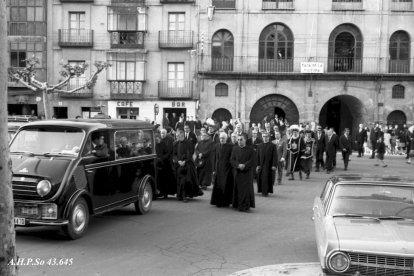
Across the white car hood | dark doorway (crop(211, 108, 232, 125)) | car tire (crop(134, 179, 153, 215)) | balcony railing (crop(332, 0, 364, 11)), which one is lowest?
car tire (crop(134, 179, 153, 215))

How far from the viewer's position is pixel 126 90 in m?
35.3

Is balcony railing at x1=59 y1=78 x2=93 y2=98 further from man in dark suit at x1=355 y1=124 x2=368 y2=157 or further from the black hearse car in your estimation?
the black hearse car

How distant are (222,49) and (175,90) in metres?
4.36

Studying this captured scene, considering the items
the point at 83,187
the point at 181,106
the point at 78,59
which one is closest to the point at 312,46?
the point at 181,106

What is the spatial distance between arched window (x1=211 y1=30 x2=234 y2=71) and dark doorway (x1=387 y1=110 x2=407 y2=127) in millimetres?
11405

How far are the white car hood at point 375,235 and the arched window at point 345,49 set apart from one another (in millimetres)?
29109

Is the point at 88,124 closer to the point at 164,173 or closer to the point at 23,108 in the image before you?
the point at 164,173

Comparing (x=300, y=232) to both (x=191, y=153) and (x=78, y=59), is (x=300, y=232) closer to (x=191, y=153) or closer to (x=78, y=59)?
(x=191, y=153)

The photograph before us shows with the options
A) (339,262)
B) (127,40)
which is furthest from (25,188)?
(127,40)

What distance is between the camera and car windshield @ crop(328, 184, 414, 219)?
664 centimetres

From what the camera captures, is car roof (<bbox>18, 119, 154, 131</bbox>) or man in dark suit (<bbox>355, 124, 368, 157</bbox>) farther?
man in dark suit (<bbox>355, 124, 368, 157</bbox>)

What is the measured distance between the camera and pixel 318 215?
7289 mm

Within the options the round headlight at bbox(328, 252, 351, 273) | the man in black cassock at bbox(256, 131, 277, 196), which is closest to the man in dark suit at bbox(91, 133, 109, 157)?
the round headlight at bbox(328, 252, 351, 273)

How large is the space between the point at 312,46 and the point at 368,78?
437 cm
